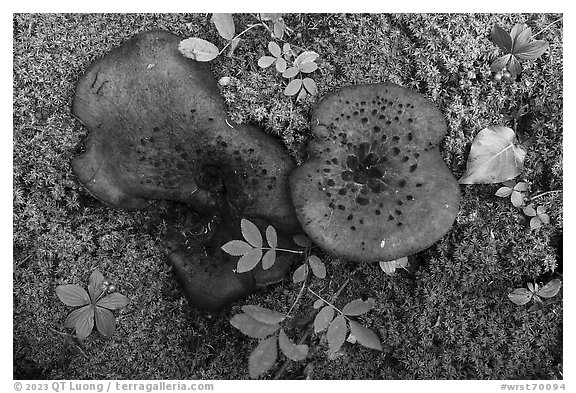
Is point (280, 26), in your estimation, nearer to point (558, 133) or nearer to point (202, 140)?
point (202, 140)

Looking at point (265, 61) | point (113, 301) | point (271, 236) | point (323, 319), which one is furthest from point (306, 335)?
point (265, 61)

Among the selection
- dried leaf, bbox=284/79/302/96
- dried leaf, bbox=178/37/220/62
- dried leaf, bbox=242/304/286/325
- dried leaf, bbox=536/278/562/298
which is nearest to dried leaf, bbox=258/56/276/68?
dried leaf, bbox=284/79/302/96

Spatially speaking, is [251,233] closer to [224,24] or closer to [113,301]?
[113,301]

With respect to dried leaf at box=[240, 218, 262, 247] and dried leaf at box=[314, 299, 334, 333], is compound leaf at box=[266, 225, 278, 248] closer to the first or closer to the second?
dried leaf at box=[240, 218, 262, 247]

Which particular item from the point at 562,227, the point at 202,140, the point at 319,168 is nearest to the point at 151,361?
the point at 202,140

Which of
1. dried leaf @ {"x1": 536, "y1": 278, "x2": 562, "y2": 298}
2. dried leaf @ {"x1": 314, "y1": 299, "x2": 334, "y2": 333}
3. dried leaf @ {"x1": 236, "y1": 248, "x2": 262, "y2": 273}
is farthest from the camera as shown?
dried leaf @ {"x1": 536, "y1": 278, "x2": 562, "y2": 298}
